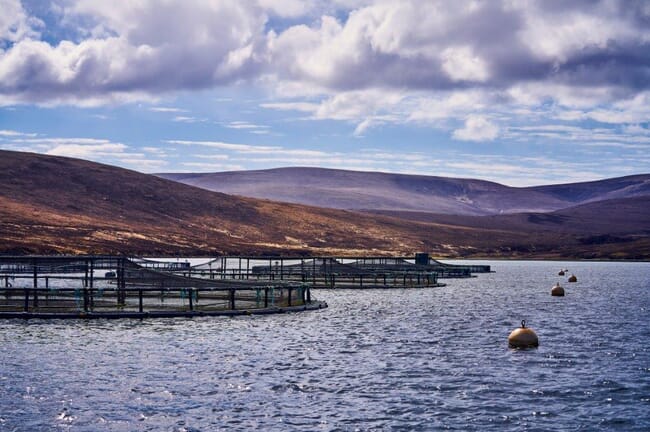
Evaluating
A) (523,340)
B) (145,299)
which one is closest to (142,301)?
(145,299)

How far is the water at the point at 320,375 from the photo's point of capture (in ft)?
97.0

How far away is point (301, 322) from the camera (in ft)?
198

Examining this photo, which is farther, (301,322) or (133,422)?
(301,322)

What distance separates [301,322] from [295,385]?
24727 millimetres

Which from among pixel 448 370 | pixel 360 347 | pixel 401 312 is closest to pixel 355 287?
pixel 401 312

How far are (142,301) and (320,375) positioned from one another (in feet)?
94.0

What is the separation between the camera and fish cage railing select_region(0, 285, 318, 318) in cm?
5931

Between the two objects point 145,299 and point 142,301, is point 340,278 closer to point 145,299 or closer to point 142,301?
point 145,299

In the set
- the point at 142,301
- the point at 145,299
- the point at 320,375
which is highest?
the point at 142,301

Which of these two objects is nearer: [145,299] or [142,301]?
[142,301]

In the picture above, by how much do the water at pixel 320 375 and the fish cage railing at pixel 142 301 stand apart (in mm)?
2676

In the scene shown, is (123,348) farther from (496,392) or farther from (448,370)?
(496,392)

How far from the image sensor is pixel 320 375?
126 ft

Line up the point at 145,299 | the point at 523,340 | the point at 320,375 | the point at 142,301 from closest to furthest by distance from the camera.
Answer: the point at 320,375 → the point at 523,340 → the point at 142,301 → the point at 145,299
